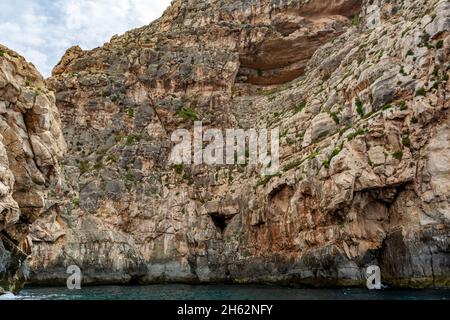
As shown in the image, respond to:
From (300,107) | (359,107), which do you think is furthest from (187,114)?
(359,107)

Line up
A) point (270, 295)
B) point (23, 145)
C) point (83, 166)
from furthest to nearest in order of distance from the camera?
point (83, 166)
point (270, 295)
point (23, 145)

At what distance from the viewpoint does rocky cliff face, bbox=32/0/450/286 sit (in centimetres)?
3744

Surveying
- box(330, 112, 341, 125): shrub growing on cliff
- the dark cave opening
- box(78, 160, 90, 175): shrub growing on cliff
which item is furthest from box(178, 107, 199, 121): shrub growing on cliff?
box(330, 112, 341, 125): shrub growing on cliff

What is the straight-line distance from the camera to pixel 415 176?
3625 centimetres

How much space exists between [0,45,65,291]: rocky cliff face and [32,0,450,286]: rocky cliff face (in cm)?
2471

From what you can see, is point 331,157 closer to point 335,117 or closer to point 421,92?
point 335,117

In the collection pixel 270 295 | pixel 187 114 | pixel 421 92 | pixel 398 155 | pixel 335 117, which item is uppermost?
pixel 187 114

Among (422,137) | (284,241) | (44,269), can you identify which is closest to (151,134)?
(44,269)

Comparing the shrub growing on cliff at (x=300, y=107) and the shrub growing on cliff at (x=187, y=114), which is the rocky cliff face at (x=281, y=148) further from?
the shrub growing on cliff at (x=300, y=107)

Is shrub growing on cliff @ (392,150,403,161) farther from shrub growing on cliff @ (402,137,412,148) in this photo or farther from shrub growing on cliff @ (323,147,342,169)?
shrub growing on cliff @ (323,147,342,169)

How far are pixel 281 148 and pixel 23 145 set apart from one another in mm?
32483

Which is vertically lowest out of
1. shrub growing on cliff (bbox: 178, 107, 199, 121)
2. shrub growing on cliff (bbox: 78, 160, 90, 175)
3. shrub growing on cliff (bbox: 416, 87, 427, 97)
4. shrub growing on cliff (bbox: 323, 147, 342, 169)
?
shrub growing on cliff (bbox: 323, 147, 342, 169)

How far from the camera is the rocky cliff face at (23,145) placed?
29.1 m

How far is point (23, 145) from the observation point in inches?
1177
